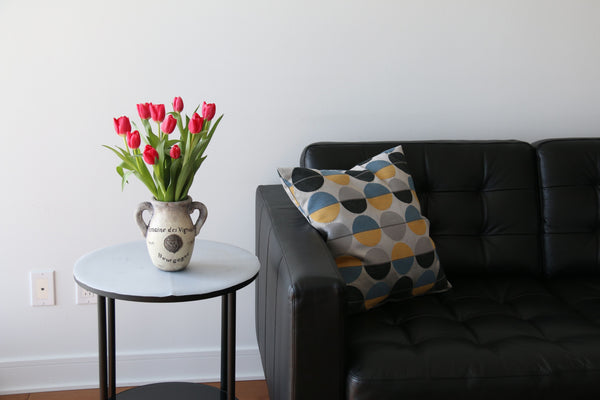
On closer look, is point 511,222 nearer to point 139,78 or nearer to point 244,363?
point 244,363

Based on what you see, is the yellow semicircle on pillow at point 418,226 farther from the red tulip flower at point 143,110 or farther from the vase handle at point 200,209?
the red tulip flower at point 143,110

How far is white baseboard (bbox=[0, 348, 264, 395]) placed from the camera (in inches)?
85.4

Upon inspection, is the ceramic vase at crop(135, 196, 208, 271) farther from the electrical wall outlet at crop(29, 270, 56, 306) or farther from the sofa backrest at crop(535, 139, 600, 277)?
the sofa backrest at crop(535, 139, 600, 277)

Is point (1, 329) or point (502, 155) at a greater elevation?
point (502, 155)

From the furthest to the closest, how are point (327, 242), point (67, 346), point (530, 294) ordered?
point (67, 346) → point (530, 294) → point (327, 242)

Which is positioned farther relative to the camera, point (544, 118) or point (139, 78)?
point (544, 118)

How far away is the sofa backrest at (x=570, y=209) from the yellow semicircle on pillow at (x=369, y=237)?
66 centimetres

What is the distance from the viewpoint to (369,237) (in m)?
1.71

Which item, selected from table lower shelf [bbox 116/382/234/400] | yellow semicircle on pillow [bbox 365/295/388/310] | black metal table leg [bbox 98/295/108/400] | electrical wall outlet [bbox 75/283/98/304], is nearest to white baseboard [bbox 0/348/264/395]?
electrical wall outlet [bbox 75/283/98/304]

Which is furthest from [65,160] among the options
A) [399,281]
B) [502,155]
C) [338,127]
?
[502,155]

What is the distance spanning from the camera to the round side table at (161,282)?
147 cm

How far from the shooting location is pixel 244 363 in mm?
2309

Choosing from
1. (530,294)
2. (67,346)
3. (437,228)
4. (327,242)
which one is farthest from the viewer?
(67,346)

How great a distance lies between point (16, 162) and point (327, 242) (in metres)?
1.07
